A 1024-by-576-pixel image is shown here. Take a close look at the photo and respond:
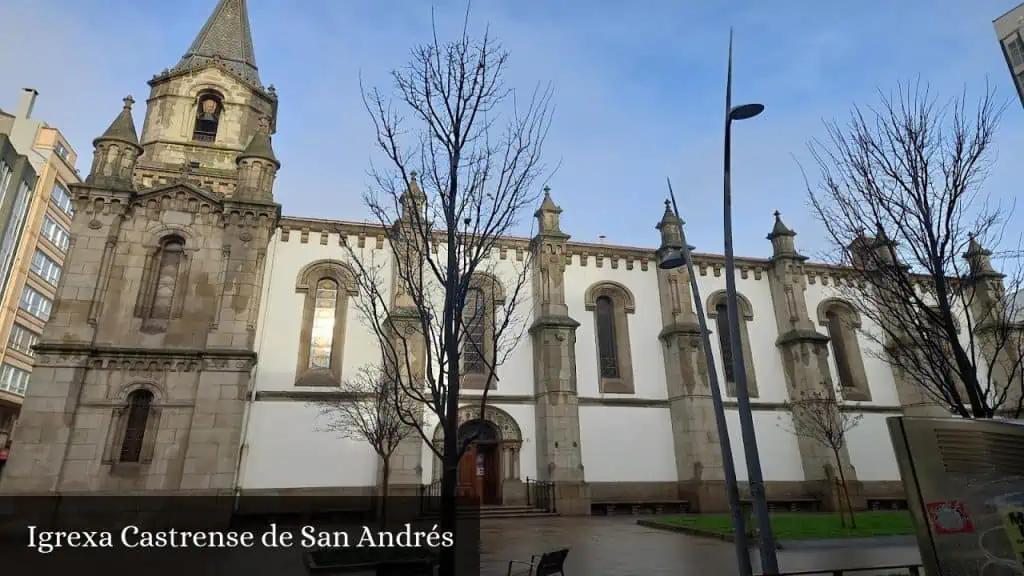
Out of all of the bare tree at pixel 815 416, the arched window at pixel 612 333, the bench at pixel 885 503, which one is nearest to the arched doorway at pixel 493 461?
the arched window at pixel 612 333

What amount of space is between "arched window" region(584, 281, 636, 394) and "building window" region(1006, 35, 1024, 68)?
21.4m

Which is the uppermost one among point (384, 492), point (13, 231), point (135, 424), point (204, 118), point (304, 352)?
point (13, 231)

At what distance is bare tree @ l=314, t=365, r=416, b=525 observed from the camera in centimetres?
1691

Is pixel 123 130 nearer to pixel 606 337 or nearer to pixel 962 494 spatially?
pixel 606 337

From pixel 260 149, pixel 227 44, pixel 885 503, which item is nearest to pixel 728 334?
pixel 885 503

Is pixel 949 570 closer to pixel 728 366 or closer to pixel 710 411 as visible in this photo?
pixel 710 411

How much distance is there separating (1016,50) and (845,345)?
52.2 ft

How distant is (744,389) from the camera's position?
7.87 metres

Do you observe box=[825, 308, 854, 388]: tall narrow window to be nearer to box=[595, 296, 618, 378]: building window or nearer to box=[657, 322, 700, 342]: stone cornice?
box=[657, 322, 700, 342]: stone cornice

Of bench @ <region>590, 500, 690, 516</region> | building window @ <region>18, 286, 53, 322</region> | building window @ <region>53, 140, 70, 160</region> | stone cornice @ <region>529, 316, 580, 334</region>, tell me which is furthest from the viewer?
building window @ <region>53, 140, 70, 160</region>

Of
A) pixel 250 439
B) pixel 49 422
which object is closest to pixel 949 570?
pixel 250 439

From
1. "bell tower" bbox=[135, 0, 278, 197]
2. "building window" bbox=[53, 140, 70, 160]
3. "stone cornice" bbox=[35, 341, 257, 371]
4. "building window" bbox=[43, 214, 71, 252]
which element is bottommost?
"stone cornice" bbox=[35, 341, 257, 371]

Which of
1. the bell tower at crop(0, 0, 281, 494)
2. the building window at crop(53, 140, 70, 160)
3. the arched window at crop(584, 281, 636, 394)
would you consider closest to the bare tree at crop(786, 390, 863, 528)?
the arched window at crop(584, 281, 636, 394)

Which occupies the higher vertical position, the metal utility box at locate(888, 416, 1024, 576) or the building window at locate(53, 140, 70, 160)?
the building window at locate(53, 140, 70, 160)
